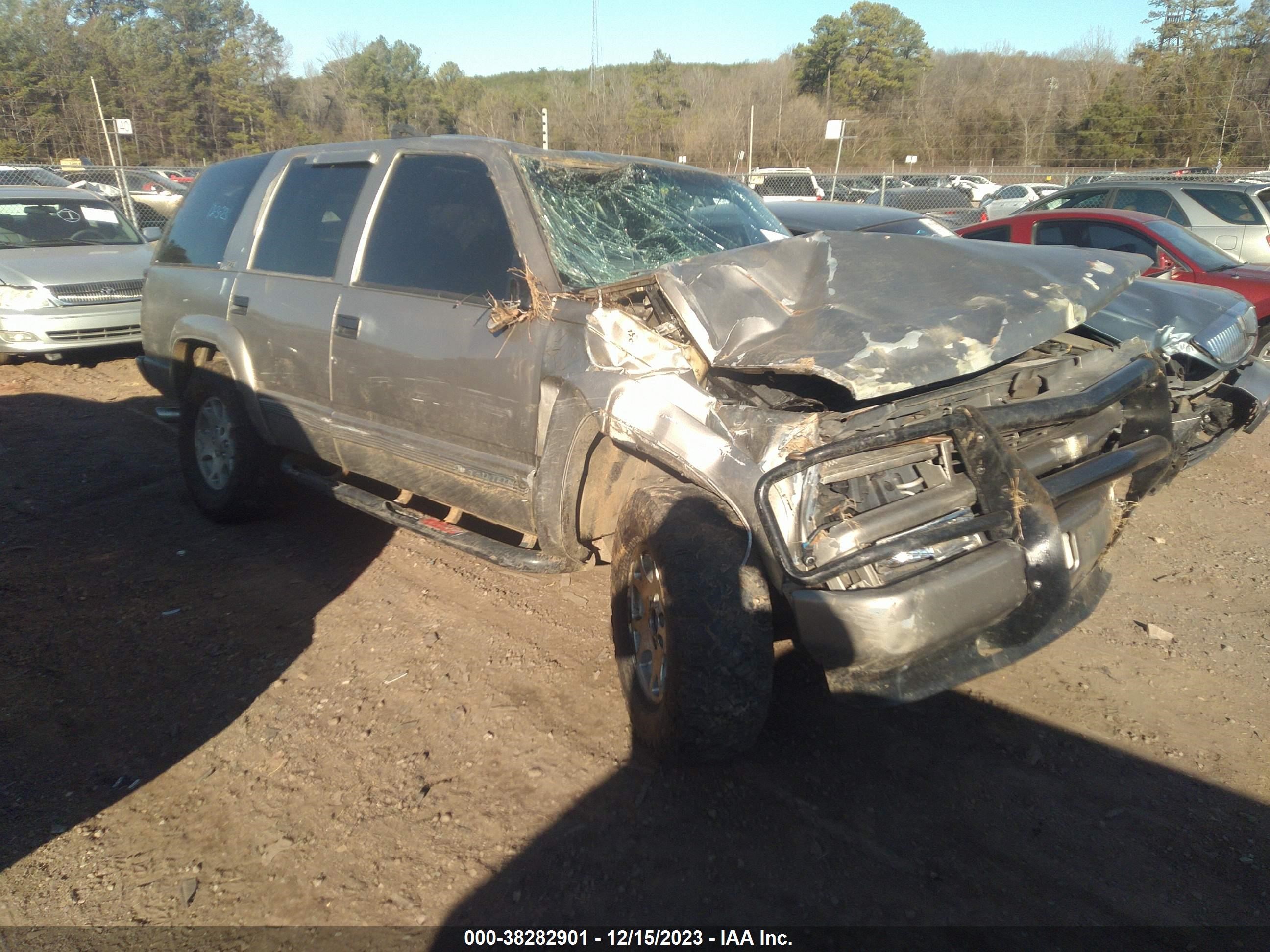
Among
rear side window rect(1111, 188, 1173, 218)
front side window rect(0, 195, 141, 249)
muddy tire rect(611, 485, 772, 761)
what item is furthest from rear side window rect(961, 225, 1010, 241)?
front side window rect(0, 195, 141, 249)

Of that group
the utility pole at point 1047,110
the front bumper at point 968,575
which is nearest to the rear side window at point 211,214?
the front bumper at point 968,575

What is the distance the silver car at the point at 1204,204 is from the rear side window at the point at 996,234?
48 centimetres

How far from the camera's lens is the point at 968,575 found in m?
2.35

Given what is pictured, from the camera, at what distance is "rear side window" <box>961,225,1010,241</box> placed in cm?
887

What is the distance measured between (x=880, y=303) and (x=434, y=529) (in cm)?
208

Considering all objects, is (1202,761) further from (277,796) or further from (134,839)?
(134,839)

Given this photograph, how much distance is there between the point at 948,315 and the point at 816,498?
773 millimetres

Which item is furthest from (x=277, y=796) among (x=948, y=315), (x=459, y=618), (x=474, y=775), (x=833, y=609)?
(x=948, y=315)

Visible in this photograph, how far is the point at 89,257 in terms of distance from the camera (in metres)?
9.12

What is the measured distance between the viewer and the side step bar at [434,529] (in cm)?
328

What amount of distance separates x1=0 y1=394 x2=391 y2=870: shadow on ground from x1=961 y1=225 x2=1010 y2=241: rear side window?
725cm

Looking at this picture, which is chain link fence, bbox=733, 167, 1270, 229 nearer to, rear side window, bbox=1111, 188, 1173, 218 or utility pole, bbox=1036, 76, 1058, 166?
rear side window, bbox=1111, 188, 1173, 218

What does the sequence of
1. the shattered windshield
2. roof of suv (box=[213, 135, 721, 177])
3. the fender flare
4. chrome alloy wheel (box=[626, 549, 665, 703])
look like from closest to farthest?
chrome alloy wheel (box=[626, 549, 665, 703]) < the shattered windshield < roof of suv (box=[213, 135, 721, 177]) < the fender flare

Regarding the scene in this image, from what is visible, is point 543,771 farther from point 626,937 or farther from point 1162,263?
point 1162,263
